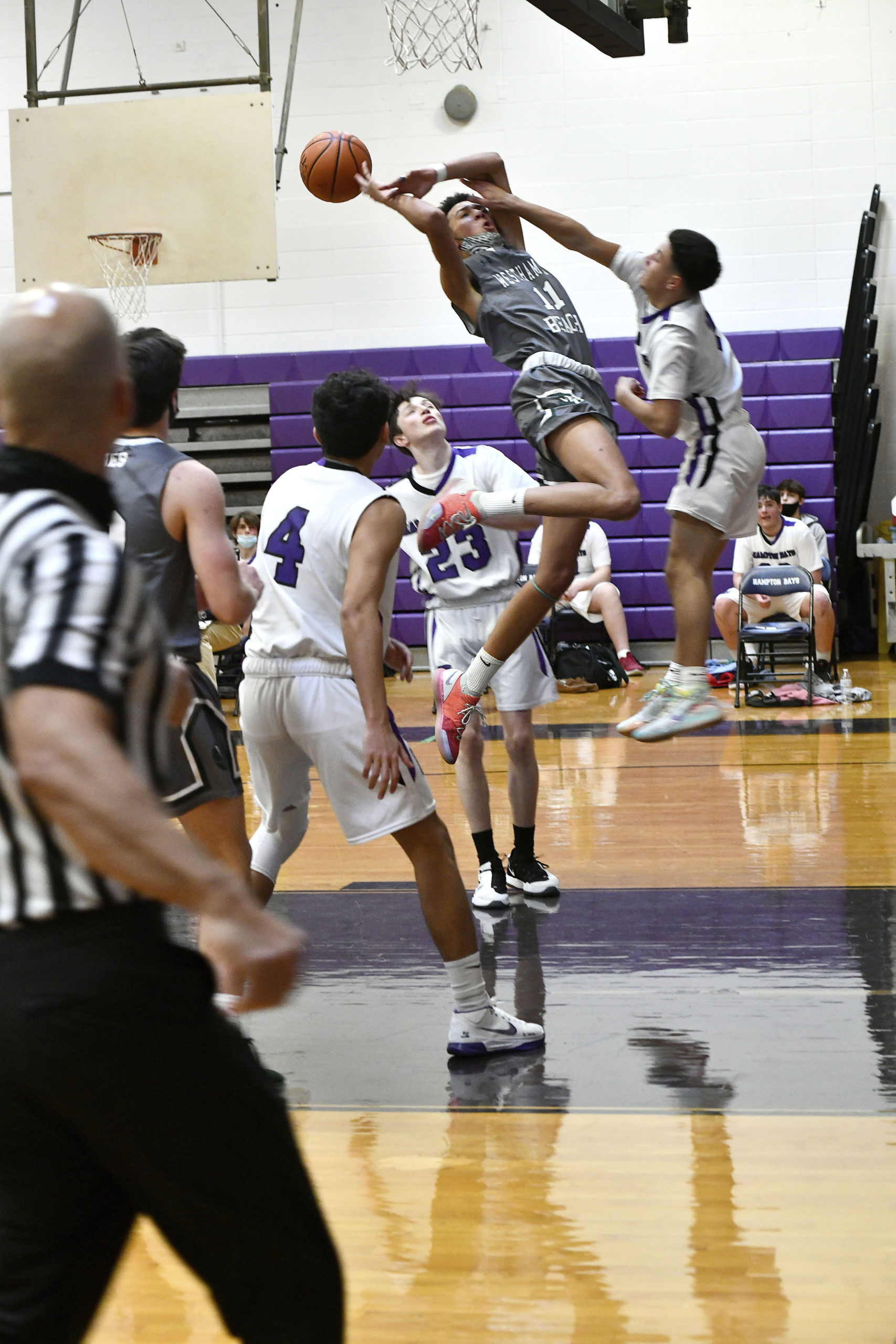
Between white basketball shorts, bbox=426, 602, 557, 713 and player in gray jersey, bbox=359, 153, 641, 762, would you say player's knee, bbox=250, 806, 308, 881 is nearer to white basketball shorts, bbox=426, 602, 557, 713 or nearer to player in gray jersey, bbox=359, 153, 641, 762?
player in gray jersey, bbox=359, 153, 641, 762

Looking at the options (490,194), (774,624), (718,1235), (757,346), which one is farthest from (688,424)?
(757,346)

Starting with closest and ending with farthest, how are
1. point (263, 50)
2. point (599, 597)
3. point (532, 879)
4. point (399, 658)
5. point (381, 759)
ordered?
point (381, 759) < point (399, 658) < point (532, 879) < point (263, 50) < point (599, 597)

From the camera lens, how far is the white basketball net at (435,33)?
12.1m

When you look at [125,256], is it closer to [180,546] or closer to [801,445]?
[801,445]

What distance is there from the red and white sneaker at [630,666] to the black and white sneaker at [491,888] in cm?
690

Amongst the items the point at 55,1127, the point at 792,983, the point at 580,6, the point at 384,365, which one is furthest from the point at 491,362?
the point at 55,1127

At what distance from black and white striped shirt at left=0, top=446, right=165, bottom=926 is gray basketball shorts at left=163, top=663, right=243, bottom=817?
1663mm

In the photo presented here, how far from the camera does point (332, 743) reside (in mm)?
3373

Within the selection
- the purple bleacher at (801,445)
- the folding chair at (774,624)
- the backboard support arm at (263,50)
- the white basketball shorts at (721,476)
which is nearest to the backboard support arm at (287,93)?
the backboard support arm at (263,50)

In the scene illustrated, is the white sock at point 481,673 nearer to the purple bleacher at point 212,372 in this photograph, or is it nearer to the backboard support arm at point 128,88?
the backboard support arm at point 128,88

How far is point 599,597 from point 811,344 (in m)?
3.19

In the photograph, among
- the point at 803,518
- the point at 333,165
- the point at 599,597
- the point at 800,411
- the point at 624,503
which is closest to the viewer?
the point at 624,503

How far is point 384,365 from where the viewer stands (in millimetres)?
13047

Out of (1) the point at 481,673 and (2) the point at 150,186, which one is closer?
(1) the point at 481,673
